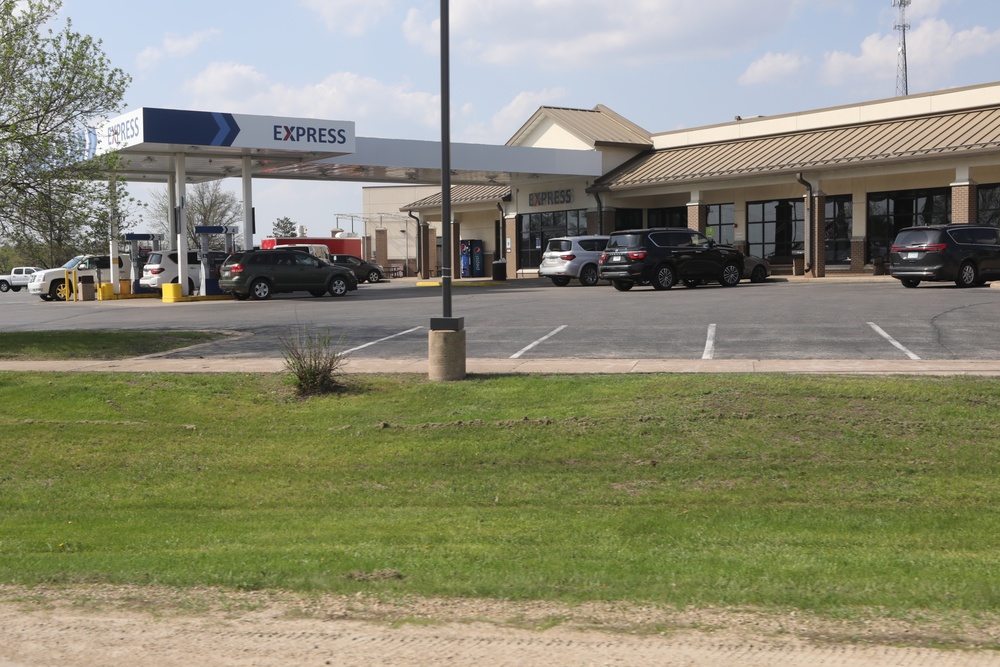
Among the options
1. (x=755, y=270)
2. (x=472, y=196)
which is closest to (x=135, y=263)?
(x=472, y=196)

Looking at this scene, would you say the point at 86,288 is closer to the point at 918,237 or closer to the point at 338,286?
the point at 338,286

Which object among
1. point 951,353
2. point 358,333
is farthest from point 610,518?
point 358,333

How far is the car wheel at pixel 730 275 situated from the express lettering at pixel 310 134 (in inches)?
513

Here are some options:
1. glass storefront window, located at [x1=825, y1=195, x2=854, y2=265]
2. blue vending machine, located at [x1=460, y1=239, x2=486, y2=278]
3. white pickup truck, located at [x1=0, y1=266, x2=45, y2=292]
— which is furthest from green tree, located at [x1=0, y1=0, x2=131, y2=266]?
white pickup truck, located at [x1=0, y1=266, x2=45, y2=292]

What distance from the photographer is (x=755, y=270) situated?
3562 centimetres

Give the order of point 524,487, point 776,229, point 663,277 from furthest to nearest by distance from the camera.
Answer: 1. point 776,229
2. point 663,277
3. point 524,487

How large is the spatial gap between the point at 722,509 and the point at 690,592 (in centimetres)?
248

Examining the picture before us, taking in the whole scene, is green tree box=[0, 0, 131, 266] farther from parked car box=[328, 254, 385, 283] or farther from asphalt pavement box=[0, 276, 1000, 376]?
parked car box=[328, 254, 385, 283]

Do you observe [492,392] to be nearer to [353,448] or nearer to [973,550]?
[353,448]

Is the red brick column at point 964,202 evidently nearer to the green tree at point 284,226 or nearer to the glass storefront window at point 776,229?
the glass storefront window at point 776,229

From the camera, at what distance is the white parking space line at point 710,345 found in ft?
49.0

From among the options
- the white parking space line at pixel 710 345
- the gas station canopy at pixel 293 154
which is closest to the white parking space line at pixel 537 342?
the white parking space line at pixel 710 345

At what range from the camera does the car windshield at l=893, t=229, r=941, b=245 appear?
27.2 meters

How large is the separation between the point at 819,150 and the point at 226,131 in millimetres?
20123
